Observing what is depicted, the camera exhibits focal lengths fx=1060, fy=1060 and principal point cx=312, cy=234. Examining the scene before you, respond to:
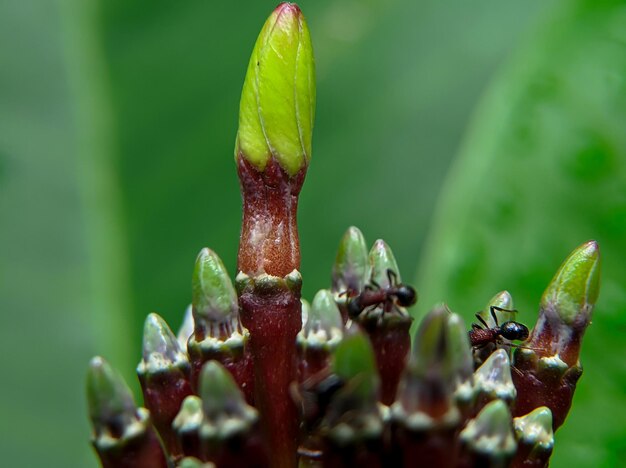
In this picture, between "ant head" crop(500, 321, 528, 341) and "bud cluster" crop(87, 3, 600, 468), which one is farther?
"ant head" crop(500, 321, 528, 341)

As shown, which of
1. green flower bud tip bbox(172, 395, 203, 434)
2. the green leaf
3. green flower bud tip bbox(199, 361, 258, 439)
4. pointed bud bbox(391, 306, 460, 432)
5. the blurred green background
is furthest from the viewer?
the blurred green background

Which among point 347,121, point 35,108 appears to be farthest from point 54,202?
point 347,121

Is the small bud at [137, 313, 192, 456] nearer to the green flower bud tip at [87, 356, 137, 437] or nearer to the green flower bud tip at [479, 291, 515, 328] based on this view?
the green flower bud tip at [87, 356, 137, 437]

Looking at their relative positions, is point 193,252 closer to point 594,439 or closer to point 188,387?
point 594,439

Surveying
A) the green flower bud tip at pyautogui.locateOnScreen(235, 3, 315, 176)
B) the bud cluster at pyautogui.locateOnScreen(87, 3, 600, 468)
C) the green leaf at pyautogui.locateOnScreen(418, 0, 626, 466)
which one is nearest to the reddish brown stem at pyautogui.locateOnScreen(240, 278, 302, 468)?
the bud cluster at pyautogui.locateOnScreen(87, 3, 600, 468)

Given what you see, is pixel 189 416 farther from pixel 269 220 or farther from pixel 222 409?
pixel 269 220
